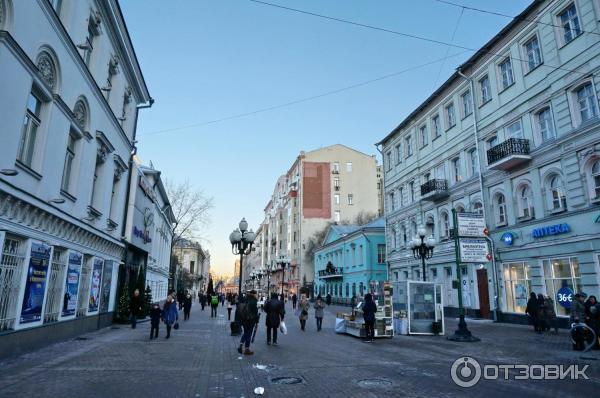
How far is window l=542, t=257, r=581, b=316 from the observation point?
55.9 feet

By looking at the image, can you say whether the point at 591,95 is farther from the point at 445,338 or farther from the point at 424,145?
the point at 424,145

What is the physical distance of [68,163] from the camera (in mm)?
13273

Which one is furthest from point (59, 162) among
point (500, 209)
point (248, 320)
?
point (500, 209)

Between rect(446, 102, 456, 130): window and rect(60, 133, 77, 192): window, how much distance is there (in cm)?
2245

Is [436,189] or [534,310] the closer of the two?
[534,310]

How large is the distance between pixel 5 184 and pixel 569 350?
15326 millimetres

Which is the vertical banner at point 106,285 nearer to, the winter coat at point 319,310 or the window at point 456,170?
the winter coat at point 319,310

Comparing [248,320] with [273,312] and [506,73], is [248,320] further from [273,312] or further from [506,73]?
[506,73]

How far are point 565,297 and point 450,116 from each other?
Result: 47.1ft

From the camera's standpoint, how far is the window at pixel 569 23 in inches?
687

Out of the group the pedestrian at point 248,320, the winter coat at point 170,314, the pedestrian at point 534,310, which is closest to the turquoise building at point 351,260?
the pedestrian at point 534,310

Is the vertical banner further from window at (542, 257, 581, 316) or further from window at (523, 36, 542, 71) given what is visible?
window at (523, 36, 542, 71)

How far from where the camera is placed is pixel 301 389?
23.2 feet

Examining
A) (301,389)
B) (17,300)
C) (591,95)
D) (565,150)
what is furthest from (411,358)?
(591,95)
